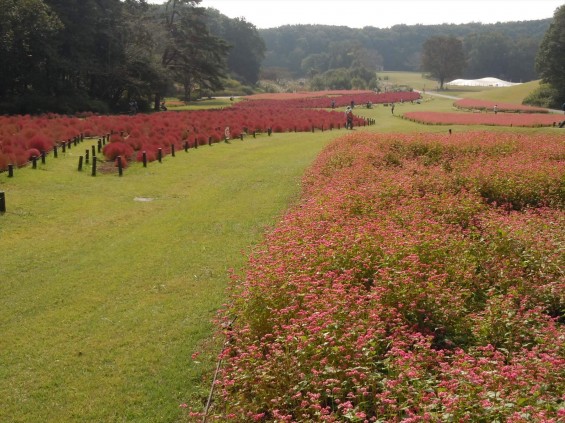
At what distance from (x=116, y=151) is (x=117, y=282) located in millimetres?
16555

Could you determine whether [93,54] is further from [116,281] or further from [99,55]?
[116,281]

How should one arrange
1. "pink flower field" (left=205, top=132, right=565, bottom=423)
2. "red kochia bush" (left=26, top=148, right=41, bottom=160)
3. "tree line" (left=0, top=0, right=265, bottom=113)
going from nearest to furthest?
"pink flower field" (left=205, top=132, right=565, bottom=423)
"red kochia bush" (left=26, top=148, right=41, bottom=160)
"tree line" (left=0, top=0, right=265, bottom=113)

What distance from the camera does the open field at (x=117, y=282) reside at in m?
7.23

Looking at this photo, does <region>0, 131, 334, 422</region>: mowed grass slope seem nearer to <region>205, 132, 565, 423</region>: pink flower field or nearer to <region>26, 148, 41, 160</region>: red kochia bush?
<region>205, 132, 565, 423</region>: pink flower field

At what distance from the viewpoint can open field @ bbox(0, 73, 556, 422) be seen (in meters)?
7.23

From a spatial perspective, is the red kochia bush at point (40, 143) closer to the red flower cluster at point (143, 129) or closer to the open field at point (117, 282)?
the red flower cluster at point (143, 129)

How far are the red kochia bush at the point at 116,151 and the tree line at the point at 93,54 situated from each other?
1860 centimetres

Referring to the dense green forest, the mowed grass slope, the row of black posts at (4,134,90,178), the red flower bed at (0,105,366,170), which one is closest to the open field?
the mowed grass slope

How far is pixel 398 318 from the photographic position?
682 centimetres

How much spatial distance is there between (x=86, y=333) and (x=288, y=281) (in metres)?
3.60

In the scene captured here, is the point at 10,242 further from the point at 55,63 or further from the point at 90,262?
the point at 55,63

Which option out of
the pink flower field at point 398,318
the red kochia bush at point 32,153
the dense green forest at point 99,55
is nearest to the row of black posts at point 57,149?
the red kochia bush at point 32,153

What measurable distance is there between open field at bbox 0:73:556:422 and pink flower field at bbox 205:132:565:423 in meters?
1.02

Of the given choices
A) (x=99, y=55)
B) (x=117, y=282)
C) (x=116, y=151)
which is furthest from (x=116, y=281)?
(x=99, y=55)
